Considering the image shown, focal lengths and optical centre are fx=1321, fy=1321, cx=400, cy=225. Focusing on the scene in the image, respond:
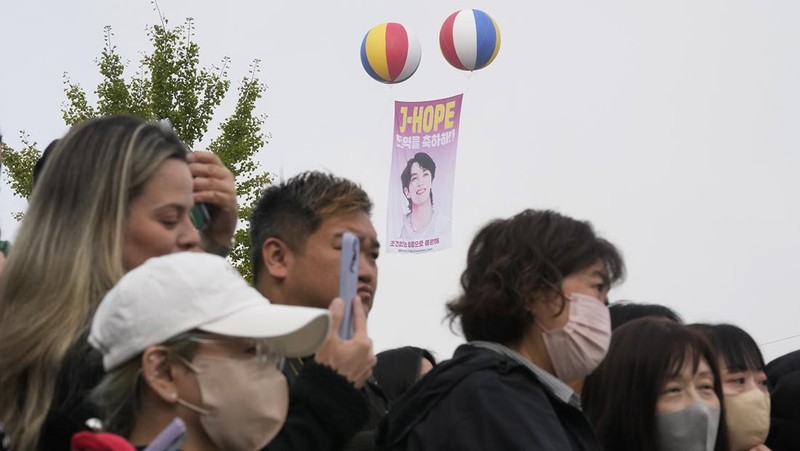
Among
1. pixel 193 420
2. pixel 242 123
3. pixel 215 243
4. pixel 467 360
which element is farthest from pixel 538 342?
pixel 242 123

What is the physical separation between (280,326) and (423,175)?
19.2m

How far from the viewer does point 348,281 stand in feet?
11.1

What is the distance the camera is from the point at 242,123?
17.9 meters

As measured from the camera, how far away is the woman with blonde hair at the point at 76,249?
3006 millimetres

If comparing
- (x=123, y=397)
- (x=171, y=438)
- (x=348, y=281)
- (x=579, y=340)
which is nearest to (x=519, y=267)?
(x=579, y=340)

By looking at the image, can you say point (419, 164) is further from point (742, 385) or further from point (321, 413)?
point (321, 413)

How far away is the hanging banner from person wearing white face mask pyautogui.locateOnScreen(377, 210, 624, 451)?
17.4m

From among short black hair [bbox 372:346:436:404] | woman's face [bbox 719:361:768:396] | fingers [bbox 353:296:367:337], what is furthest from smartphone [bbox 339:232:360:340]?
woman's face [bbox 719:361:768:396]

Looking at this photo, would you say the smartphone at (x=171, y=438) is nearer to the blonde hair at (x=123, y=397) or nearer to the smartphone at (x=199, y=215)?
the blonde hair at (x=123, y=397)

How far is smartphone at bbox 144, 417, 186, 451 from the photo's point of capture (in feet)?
8.42

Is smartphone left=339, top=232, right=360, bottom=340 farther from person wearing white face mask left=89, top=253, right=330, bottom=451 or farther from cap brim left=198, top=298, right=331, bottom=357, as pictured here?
person wearing white face mask left=89, top=253, right=330, bottom=451

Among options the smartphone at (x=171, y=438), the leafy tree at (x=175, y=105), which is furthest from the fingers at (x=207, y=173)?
the leafy tree at (x=175, y=105)

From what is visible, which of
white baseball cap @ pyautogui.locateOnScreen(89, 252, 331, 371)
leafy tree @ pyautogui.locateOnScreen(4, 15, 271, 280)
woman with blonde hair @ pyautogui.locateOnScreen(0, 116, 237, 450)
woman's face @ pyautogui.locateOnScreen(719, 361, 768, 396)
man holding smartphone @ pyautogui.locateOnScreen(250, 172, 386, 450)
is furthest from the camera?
leafy tree @ pyautogui.locateOnScreen(4, 15, 271, 280)

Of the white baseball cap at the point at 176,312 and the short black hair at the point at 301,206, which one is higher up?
the short black hair at the point at 301,206
